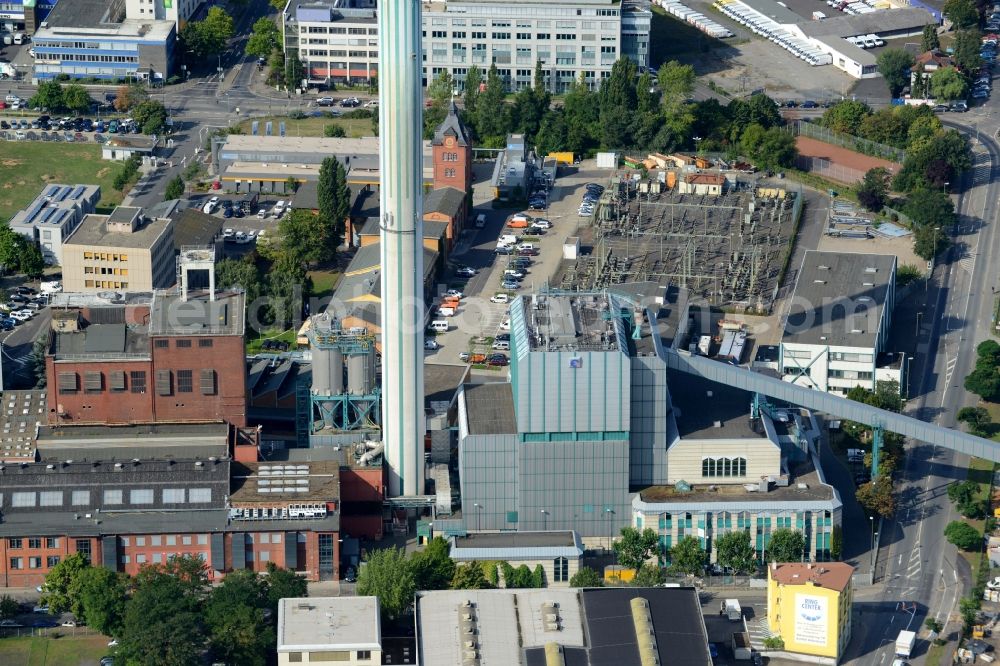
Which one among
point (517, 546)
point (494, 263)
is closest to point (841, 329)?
point (494, 263)

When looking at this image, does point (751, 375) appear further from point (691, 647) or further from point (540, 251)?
point (540, 251)

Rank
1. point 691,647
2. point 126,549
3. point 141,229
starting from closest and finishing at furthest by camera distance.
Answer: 1. point 691,647
2. point 126,549
3. point 141,229

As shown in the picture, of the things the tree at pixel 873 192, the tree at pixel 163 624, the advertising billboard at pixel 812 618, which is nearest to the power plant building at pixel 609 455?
the advertising billboard at pixel 812 618

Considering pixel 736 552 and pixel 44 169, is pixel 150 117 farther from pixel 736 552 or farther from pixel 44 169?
pixel 736 552

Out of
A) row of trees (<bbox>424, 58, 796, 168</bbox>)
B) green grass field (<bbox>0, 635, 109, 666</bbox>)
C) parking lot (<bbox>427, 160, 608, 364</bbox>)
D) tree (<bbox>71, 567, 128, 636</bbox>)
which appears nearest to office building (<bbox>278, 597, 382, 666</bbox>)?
tree (<bbox>71, 567, 128, 636</bbox>)

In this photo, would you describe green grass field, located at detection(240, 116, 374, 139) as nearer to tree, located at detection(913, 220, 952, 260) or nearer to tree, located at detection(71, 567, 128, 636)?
tree, located at detection(913, 220, 952, 260)

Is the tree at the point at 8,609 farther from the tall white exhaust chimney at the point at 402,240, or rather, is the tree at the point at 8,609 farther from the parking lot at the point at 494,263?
the parking lot at the point at 494,263

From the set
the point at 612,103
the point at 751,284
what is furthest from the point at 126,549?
the point at 612,103
